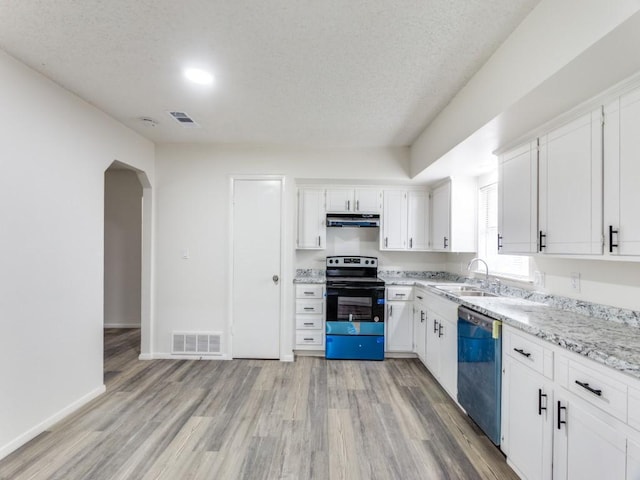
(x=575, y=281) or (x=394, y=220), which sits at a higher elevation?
(x=394, y=220)

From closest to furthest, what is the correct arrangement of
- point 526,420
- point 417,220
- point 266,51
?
point 526,420
point 266,51
point 417,220

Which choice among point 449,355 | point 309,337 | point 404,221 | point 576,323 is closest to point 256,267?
point 309,337

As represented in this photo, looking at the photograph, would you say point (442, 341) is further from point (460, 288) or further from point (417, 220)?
point (417, 220)

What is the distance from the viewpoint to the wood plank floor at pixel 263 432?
187cm

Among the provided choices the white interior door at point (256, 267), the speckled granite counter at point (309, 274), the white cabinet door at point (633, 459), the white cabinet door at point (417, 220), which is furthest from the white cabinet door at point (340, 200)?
the white cabinet door at point (633, 459)

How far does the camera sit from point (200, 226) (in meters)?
3.69

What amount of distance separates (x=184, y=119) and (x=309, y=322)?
258 centimetres

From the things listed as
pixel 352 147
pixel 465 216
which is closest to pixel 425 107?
pixel 352 147

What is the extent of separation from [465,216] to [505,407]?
2.10 meters

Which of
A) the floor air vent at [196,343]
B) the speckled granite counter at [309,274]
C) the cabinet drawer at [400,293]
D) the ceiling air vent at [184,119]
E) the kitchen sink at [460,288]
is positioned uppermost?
the ceiling air vent at [184,119]

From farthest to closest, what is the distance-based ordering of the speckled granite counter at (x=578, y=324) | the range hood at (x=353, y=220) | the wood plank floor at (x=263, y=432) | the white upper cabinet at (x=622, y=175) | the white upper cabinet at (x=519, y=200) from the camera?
the range hood at (x=353, y=220), the white upper cabinet at (x=519, y=200), the wood plank floor at (x=263, y=432), the white upper cabinet at (x=622, y=175), the speckled granite counter at (x=578, y=324)

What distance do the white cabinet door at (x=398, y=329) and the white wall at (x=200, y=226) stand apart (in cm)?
119

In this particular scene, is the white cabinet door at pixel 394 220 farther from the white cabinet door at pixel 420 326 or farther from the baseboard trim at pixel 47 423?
the baseboard trim at pixel 47 423

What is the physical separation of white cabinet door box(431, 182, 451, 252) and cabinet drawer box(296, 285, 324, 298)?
154cm
